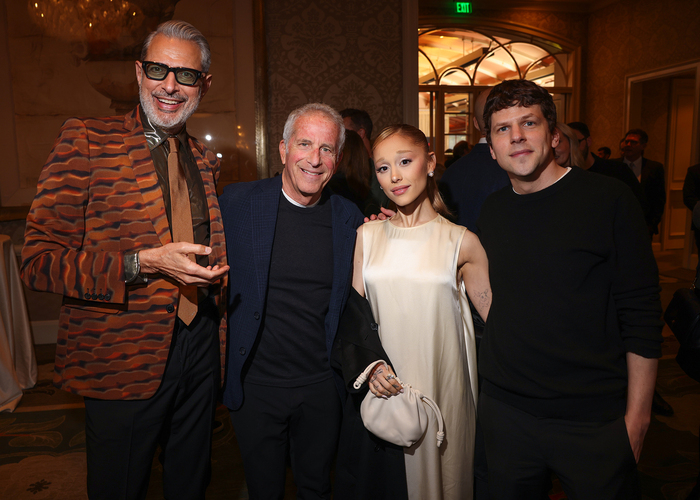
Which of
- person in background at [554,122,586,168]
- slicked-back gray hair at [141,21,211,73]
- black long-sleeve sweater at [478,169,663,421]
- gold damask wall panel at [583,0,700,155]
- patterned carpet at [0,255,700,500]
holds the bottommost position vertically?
patterned carpet at [0,255,700,500]

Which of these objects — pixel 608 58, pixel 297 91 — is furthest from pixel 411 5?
pixel 608 58

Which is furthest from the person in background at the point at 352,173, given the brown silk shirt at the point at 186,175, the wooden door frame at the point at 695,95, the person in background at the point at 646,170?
the wooden door frame at the point at 695,95

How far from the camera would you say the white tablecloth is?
3.23m

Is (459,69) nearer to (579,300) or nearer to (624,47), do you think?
(624,47)

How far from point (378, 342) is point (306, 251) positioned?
1.39 ft

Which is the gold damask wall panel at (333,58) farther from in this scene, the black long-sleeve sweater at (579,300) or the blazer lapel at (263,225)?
the black long-sleeve sweater at (579,300)

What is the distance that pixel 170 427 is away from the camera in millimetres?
1530

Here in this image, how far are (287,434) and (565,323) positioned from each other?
1.07m

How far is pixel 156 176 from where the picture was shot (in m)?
1.42

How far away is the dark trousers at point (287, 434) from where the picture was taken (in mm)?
1650

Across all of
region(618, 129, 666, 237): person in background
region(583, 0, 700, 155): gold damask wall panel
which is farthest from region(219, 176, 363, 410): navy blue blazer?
region(583, 0, 700, 155): gold damask wall panel

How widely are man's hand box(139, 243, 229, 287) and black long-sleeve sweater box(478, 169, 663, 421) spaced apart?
0.90 m

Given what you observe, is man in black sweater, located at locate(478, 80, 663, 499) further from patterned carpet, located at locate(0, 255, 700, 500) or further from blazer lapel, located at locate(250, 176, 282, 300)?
patterned carpet, located at locate(0, 255, 700, 500)

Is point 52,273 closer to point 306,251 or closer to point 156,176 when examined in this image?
point 156,176
